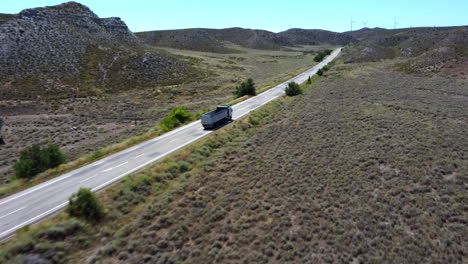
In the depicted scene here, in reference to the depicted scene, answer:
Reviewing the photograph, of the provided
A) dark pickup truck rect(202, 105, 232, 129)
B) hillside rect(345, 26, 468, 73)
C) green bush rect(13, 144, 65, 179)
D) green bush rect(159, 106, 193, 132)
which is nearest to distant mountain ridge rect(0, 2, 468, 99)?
hillside rect(345, 26, 468, 73)

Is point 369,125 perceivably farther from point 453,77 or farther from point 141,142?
point 453,77

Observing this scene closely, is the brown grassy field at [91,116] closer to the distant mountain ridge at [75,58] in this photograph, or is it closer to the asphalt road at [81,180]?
the distant mountain ridge at [75,58]

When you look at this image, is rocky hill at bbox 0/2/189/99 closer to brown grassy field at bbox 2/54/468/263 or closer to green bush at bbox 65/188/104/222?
brown grassy field at bbox 2/54/468/263

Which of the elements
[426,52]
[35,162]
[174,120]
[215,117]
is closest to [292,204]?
[215,117]

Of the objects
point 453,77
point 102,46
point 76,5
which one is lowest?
point 453,77

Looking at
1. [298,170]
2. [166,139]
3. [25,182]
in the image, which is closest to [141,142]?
[166,139]

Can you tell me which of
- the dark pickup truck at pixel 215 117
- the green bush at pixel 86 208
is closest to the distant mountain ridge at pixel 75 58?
the dark pickup truck at pixel 215 117

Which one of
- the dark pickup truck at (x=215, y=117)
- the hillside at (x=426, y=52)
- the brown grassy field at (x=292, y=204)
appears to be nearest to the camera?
the brown grassy field at (x=292, y=204)
